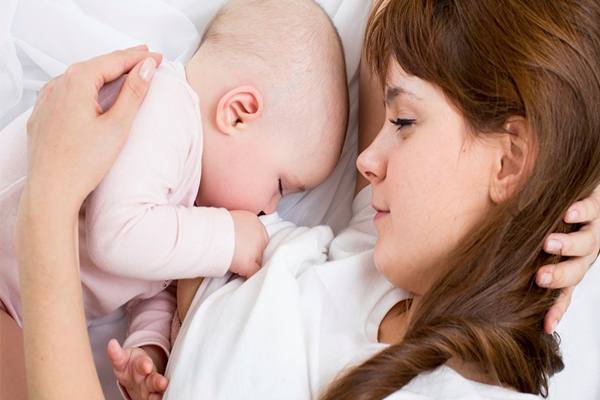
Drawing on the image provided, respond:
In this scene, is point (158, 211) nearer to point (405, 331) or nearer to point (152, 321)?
point (152, 321)

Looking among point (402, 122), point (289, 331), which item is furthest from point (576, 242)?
point (289, 331)

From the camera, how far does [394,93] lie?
129cm

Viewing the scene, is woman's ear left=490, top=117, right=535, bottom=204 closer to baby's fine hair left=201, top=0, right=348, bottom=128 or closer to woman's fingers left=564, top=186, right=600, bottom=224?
woman's fingers left=564, top=186, right=600, bottom=224

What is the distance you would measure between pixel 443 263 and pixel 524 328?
0.17 m

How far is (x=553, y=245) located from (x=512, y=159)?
0.15 meters

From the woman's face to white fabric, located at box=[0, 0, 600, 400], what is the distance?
1.31ft

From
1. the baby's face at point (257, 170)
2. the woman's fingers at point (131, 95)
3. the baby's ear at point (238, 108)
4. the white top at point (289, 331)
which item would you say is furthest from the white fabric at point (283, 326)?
the woman's fingers at point (131, 95)

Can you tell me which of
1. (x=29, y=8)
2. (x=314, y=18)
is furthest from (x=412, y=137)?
(x=29, y=8)

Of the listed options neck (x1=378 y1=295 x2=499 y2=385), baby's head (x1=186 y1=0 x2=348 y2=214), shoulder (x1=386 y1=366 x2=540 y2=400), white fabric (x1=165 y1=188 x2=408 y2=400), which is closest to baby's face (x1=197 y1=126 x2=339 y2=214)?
baby's head (x1=186 y1=0 x2=348 y2=214)

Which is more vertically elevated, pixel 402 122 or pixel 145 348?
pixel 402 122

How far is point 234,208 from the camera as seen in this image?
1523 millimetres

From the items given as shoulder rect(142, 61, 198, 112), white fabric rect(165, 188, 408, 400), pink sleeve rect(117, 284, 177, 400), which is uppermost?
shoulder rect(142, 61, 198, 112)

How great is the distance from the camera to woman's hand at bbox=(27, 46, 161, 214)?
47.6 inches

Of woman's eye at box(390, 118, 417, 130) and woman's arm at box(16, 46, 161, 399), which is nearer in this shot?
woman's arm at box(16, 46, 161, 399)
